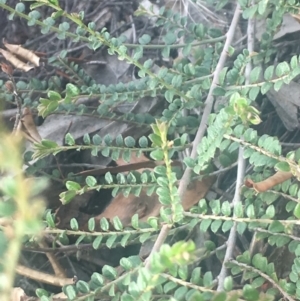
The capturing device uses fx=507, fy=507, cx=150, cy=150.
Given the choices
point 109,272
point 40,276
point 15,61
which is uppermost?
point 15,61

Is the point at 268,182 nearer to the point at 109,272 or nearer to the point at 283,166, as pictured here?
the point at 283,166

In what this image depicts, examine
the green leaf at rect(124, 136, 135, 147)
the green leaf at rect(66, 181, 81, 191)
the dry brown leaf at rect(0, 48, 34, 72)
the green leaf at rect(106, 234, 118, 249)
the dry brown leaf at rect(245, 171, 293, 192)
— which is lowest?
the green leaf at rect(106, 234, 118, 249)

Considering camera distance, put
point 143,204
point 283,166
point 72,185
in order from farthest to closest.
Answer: point 143,204, point 72,185, point 283,166

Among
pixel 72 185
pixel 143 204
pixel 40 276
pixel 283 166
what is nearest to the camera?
pixel 283 166

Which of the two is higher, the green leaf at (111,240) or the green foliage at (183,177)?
the green foliage at (183,177)

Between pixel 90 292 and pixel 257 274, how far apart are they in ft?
0.80

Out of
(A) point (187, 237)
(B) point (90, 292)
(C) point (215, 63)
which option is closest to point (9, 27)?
(C) point (215, 63)

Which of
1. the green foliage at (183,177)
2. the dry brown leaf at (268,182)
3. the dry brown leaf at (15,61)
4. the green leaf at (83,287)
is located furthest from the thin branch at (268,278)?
the dry brown leaf at (15,61)

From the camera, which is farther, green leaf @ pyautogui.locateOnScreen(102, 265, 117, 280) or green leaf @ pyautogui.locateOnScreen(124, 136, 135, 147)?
green leaf @ pyautogui.locateOnScreen(124, 136, 135, 147)

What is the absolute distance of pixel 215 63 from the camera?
0.98 metres

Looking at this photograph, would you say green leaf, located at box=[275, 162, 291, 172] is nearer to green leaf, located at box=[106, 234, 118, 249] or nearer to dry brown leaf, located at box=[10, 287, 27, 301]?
green leaf, located at box=[106, 234, 118, 249]

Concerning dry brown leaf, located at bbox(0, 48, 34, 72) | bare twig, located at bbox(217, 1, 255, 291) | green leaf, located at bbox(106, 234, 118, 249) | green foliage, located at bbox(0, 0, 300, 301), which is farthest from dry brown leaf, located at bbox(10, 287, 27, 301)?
dry brown leaf, located at bbox(0, 48, 34, 72)

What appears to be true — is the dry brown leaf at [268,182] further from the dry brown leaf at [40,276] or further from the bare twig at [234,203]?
the dry brown leaf at [40,276]

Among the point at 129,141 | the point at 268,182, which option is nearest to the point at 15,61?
the point at 129,141
